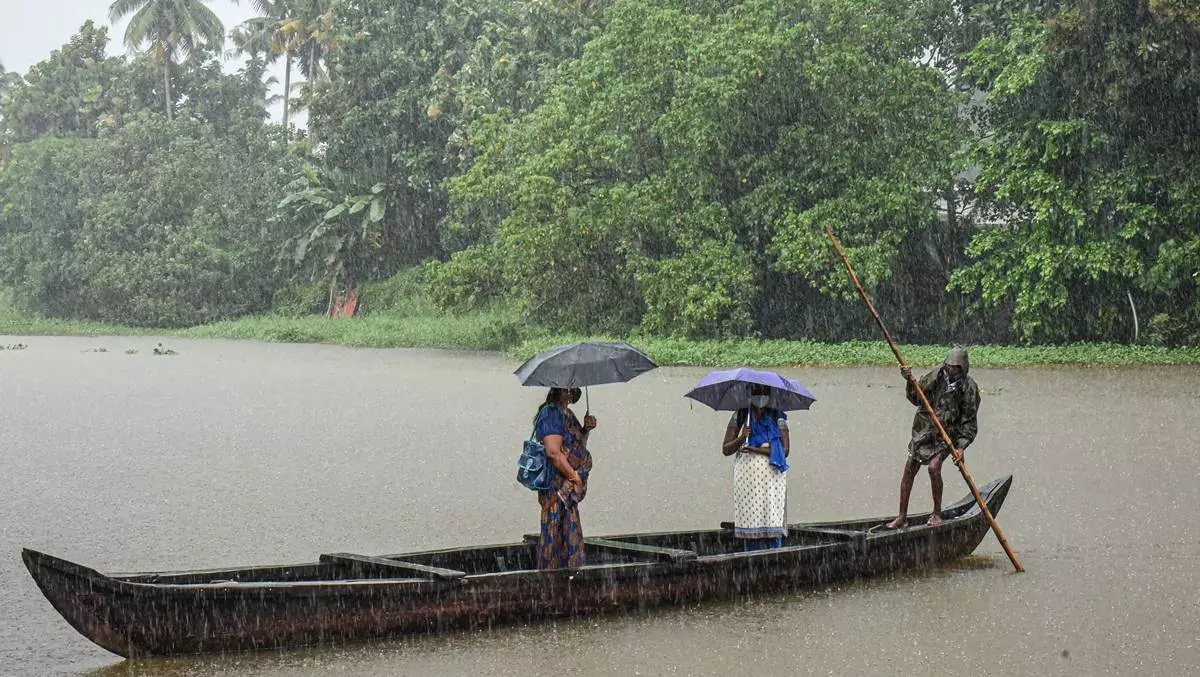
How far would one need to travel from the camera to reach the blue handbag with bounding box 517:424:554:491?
802 cm

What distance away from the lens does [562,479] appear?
26.5 ft

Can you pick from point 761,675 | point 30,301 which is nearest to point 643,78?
point 761,675

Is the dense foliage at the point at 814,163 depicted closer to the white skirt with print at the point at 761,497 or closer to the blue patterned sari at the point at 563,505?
the white skirt with print at the point at 761,497

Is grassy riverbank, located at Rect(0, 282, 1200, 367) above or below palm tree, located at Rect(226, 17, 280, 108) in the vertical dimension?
below

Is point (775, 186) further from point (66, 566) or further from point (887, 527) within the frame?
point (66, 566)

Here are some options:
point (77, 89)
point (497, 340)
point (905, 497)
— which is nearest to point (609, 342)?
point (905, 497)

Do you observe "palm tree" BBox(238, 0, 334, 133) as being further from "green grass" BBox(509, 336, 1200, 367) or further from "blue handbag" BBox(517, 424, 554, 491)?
"blue handbag" BBox(517, 424, 554, 491)

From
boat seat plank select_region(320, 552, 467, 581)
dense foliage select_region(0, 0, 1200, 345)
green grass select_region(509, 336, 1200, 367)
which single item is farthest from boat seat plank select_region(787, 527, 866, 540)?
dense foliage select_region(0, 0, 1200, 345)

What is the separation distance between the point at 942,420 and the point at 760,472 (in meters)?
1.56

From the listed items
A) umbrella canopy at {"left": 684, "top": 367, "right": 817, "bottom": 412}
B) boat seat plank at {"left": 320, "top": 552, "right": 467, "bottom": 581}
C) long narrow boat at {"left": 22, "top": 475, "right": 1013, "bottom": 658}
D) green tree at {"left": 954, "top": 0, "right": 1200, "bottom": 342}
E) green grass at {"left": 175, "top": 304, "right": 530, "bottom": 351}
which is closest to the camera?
long narrow boat at {"left": 22, "top": 475, "right": 1013, "bottom": 658}

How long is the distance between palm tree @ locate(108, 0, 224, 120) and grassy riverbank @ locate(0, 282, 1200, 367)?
1236 cm

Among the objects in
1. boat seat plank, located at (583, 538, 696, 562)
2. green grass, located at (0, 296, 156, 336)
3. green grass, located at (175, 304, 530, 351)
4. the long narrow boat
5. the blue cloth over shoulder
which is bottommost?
the long narrow boat

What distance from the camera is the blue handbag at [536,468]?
8023mm

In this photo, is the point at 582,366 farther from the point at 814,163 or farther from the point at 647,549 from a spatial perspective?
the point at 814,163
